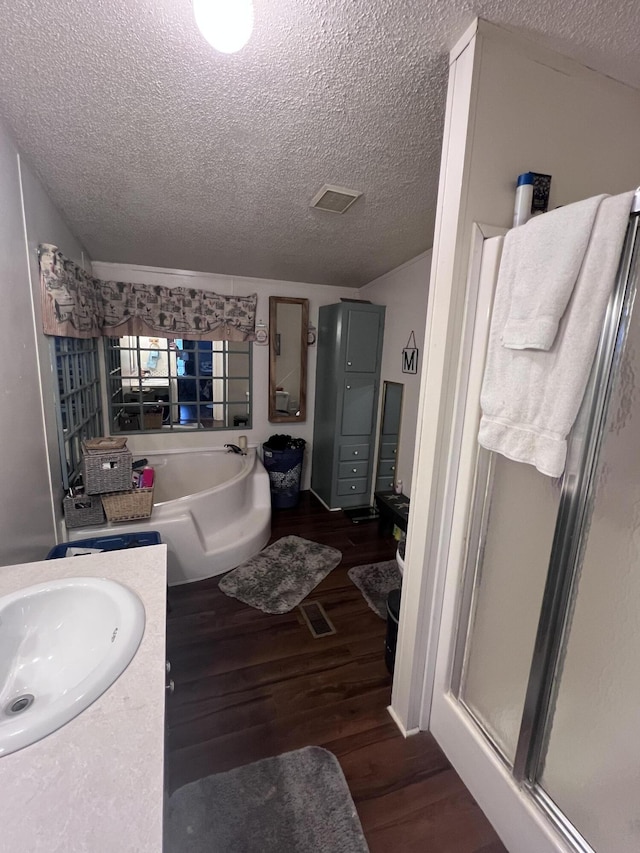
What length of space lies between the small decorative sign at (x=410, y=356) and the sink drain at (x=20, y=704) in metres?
2.71

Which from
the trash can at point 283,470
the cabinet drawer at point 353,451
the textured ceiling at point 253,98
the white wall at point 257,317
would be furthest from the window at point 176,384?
the textured ceiling at point 253,98

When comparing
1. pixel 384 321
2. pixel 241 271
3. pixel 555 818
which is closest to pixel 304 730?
pixel 555 818

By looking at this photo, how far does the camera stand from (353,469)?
3512 millimetres

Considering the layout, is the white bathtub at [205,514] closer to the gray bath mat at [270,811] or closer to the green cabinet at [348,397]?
the green cabinet at [348,397]

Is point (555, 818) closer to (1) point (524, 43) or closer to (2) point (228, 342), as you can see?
(1) point (524, 43)

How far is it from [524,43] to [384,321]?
228 cm

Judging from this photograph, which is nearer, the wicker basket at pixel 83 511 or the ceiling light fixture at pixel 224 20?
the ceiling light fixture at pixel 224 20

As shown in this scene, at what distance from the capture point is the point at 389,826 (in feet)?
3.83

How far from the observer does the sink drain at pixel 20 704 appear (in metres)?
0.83

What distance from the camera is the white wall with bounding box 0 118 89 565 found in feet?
4.19

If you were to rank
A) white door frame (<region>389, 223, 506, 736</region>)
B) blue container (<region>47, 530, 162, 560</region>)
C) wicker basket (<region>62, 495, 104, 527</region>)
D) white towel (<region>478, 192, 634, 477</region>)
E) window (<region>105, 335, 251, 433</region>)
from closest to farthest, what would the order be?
white towel (<region>478, 192, 634, 477</region>)
white door frame (<region>389, 223, 506, 736</region>)
blue container (<region>47, 530, 162, 560</region>)
wicker basket (<region>62, 495, 104, 527</region>)
window (<region>105, 335, 251, 433</region>)

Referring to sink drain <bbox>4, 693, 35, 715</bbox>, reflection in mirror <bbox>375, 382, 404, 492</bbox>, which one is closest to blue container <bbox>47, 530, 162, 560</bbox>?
sink drain <bbox>4, 693, 35, 715</bbox>

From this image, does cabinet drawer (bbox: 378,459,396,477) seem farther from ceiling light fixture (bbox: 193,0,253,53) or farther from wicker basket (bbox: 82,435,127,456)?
ceiling light fixture (bbox: 193,0,253,53)

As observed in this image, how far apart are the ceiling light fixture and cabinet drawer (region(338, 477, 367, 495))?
9.94 ft
